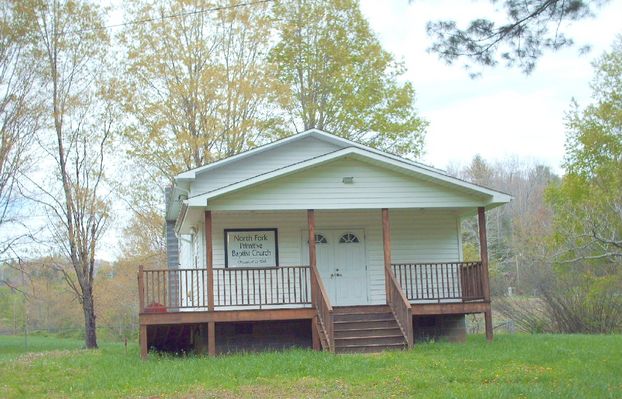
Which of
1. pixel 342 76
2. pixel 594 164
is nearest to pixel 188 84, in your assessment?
pixel 342 76

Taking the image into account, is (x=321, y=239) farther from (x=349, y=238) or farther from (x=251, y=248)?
(x=251, y=248)

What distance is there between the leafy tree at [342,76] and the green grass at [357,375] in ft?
57.2

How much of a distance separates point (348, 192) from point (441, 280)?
3.77 m

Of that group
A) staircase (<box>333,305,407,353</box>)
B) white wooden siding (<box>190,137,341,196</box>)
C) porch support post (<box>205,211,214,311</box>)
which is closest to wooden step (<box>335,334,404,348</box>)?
staircase (<box>333,305,407,353</box>)

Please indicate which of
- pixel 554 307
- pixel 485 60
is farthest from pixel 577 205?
pixel 485 60

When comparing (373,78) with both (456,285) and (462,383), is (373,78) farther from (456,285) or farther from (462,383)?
(462,383)

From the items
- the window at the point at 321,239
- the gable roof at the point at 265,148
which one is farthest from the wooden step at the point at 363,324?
the gable roof at the point at 265,148

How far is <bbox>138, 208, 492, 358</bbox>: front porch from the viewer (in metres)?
17.2

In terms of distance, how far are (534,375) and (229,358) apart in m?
6.34

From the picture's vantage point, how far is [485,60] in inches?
438

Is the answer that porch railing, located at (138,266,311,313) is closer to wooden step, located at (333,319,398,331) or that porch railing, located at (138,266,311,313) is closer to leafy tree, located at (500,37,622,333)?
wooden step, located at (333,319,398,331)

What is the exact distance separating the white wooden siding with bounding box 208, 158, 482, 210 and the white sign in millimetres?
1886

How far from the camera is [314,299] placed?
1795cm

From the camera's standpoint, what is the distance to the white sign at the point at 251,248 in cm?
1923
